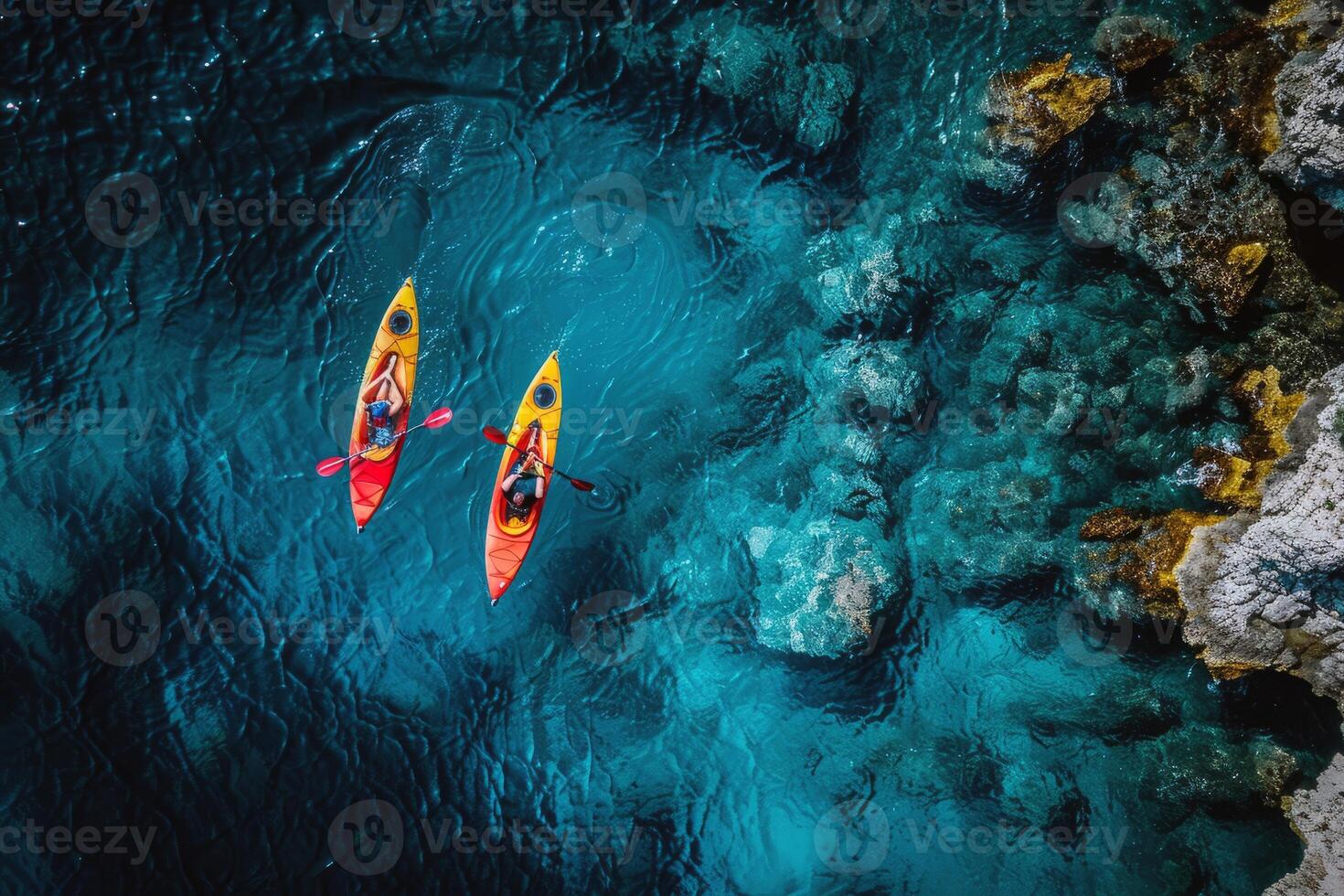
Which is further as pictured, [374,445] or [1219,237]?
[374,445]

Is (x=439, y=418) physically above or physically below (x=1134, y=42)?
below

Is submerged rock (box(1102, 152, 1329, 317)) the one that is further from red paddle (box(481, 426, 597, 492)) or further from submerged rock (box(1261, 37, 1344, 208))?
red paddle (box(481, 426, 597, 492))

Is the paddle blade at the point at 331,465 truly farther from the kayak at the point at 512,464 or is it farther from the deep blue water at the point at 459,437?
the kayak at the point at 512,464

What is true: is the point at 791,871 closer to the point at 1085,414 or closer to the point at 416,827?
the point at 416,827

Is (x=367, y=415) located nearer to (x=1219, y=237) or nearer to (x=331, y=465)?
(x=331, y=465)

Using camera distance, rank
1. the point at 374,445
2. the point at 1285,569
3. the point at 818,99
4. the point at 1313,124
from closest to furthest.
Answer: the point at 1285,569 → the point at 1313,124 → the point at 374,445 → the point at 818,99

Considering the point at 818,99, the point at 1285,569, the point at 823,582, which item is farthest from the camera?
the point at 818,99

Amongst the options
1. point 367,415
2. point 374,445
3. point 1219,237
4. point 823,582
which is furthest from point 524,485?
point 1219,237

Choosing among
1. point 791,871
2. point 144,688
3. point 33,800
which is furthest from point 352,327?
point 791,871
